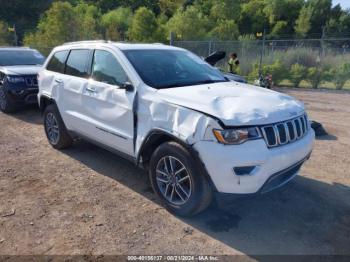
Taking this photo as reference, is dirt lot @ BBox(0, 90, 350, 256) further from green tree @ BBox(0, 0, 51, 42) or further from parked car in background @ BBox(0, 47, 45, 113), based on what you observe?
green tree @ BBox(0, 0, 51, 42)

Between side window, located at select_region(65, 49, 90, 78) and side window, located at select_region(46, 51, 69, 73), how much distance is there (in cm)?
19

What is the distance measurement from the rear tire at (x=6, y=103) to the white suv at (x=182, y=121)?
3.91 metres

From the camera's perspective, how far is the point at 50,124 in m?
5.89

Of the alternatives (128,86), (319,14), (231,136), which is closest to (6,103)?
(128,86)

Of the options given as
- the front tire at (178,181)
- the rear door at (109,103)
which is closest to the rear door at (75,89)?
the rear door at (109,103)

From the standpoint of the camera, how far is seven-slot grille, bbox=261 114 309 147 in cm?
324

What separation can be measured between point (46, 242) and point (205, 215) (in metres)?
1.65

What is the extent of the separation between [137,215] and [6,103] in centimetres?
627

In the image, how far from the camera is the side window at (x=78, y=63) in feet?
16.0

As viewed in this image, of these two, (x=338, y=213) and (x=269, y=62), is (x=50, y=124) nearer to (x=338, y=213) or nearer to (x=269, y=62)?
(x=338, y=213)

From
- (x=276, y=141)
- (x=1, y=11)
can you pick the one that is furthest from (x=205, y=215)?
(x=1, y=11)

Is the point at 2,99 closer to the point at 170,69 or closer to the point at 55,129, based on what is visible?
the point at 55,129

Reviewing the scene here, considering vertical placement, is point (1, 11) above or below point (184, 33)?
above

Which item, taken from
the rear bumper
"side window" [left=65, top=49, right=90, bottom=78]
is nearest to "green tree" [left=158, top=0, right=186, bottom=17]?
the rear bumper
